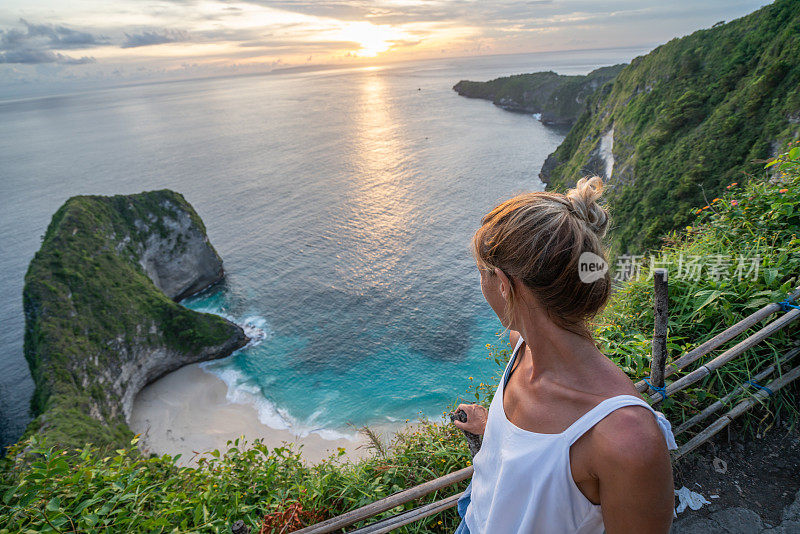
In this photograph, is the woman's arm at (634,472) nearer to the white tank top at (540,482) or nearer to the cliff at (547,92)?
the white tank top at (540,482)

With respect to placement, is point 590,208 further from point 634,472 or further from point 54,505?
point 54,505

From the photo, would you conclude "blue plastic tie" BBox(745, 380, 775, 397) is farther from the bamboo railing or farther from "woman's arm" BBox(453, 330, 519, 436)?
"woman's arm" BBox(453, 330, 519, 436)

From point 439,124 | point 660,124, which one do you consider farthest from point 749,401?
point 439,124

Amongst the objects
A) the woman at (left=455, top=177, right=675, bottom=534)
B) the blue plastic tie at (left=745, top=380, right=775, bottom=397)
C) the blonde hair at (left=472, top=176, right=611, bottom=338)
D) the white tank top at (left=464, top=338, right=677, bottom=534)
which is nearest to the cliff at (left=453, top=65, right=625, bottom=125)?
the blue plastic tie at (left=745, top=380, right=775, bottom=397)

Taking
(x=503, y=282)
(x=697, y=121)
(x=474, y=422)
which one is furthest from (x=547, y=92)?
(x=503, y=282)

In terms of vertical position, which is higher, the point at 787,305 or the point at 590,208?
the point at 590,208

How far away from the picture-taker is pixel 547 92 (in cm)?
11138

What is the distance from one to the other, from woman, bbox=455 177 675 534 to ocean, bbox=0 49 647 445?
21.9 metres

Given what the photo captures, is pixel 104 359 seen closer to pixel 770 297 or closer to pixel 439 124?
pixel 770 297

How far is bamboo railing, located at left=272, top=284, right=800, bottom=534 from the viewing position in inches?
159

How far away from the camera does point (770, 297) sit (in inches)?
182

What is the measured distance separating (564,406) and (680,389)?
355 cm

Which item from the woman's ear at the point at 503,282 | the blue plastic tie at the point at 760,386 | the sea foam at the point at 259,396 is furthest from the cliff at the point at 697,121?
the woman's ear at the point at 503,282

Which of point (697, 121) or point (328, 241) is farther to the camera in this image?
point (328, 241)
